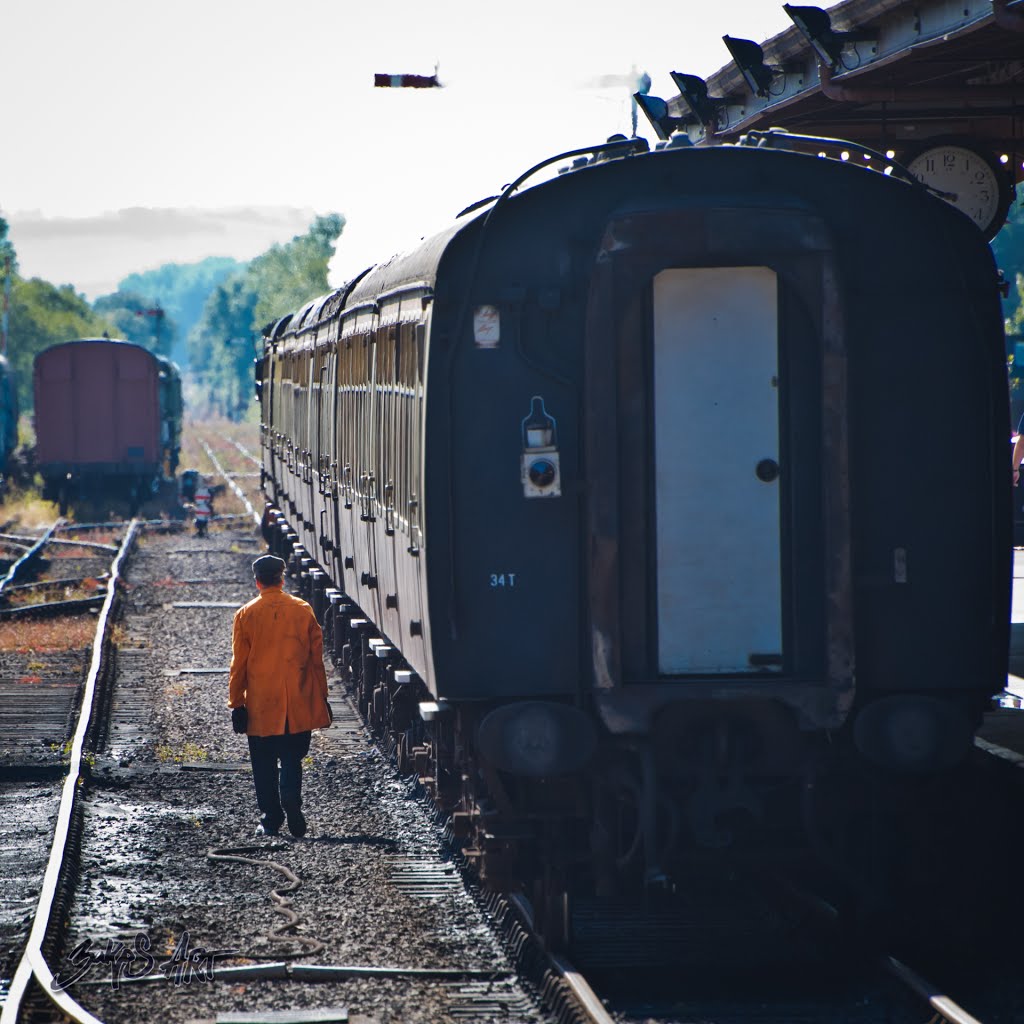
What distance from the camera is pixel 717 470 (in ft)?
23.4

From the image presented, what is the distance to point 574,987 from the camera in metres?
6.56

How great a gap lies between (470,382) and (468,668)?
1.23m

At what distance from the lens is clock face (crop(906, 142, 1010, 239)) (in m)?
12.4

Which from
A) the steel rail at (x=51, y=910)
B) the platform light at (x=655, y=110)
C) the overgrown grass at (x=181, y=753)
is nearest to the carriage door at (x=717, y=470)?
the steel rail at (x=51, y=910)

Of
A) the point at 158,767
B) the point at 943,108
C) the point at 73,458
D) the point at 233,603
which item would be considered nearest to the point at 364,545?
the point at 158,767

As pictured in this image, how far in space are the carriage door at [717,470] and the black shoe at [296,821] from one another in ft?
10.7

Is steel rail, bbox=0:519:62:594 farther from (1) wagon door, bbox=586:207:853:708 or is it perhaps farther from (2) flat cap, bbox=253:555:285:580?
(1) wagon door, bbox=586:207:853:708

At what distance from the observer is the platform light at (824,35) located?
37.2 feet

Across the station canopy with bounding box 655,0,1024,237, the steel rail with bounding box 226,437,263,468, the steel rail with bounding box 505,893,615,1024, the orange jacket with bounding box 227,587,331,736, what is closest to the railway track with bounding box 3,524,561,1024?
the steel rail with bounding box 505,893,615,1024

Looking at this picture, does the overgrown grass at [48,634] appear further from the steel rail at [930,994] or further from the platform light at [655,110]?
the steel rail at [930,994]

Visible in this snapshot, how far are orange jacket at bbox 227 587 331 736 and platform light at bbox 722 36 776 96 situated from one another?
19.7 ft

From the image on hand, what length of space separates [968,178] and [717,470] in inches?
252

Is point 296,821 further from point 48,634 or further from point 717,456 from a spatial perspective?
point 48,634

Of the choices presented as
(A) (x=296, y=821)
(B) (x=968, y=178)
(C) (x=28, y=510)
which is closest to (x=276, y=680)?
(A) (x=296, y=821)
